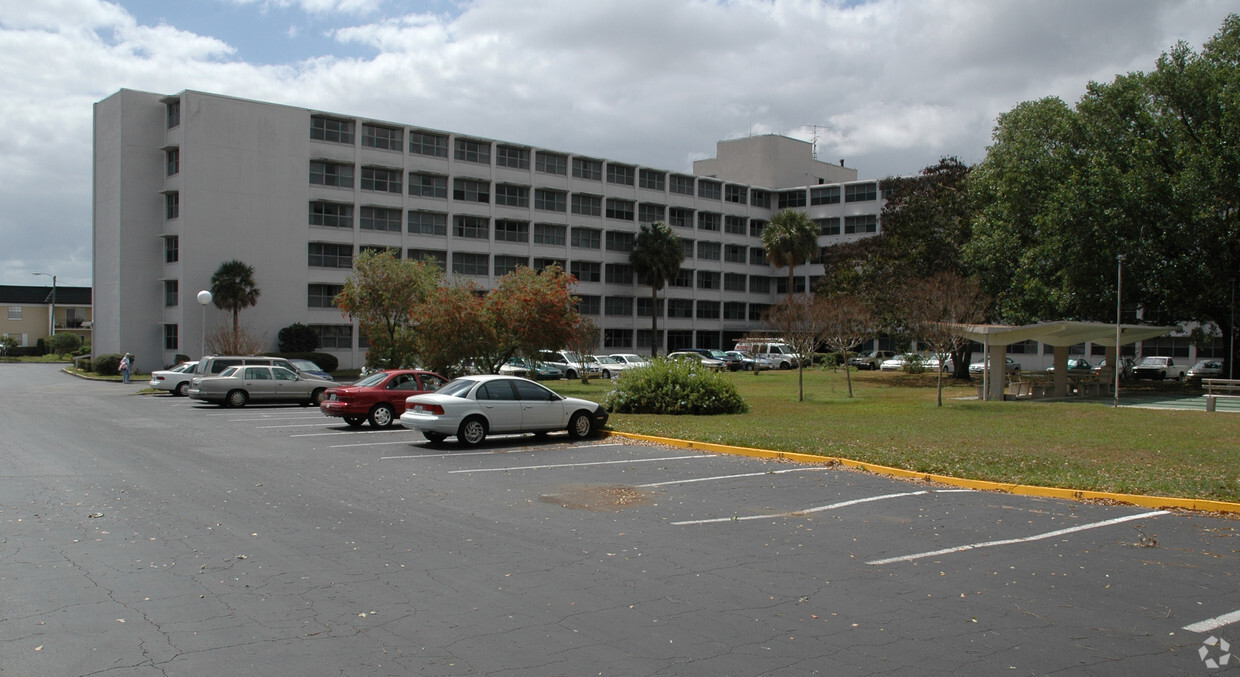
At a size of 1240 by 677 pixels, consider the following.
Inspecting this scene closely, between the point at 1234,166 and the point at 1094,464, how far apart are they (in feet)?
83.6

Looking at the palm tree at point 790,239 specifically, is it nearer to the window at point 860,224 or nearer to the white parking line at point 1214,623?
the window at point 860,224

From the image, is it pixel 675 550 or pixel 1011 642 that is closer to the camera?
pixel 1011 642

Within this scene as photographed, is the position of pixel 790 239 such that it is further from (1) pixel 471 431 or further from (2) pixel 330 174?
(1) pixel 471 431

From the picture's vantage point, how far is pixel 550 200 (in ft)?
234

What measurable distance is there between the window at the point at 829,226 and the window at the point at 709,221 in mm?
10027

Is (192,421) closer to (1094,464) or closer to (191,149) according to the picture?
(1094,464)

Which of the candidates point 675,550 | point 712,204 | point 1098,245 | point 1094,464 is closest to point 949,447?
point 1094,464

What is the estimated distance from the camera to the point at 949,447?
16.2 meters

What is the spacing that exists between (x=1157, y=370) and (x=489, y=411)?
49.5 metres

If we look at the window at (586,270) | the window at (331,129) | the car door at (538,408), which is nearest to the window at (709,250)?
the window at (586,270)

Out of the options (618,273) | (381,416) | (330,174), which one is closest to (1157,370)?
(618,273)

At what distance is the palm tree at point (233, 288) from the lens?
172 feet

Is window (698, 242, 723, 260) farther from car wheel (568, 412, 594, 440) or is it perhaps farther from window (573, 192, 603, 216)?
car wheel (568, 412, 594, 440)

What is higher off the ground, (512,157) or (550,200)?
(512,157)
